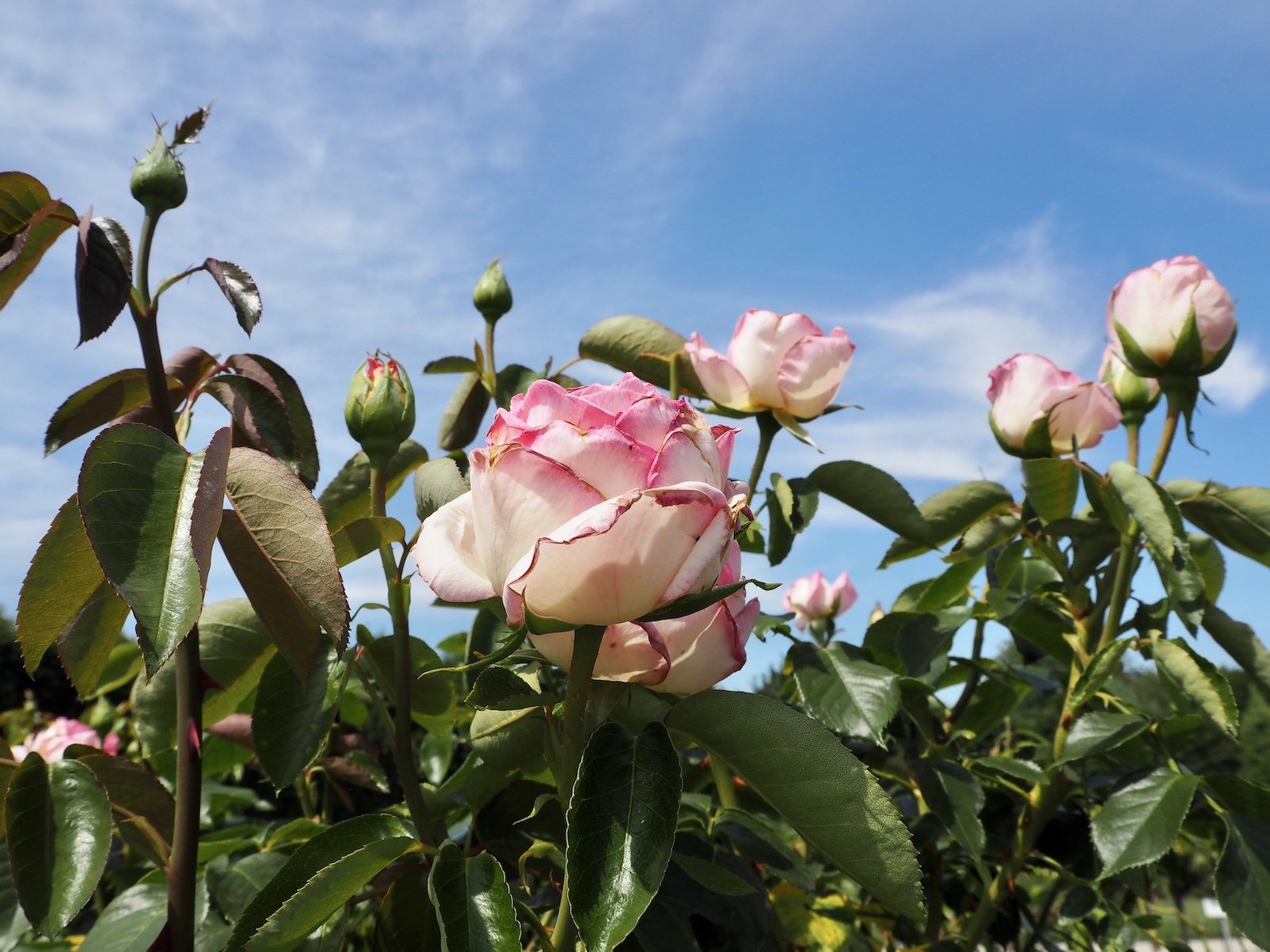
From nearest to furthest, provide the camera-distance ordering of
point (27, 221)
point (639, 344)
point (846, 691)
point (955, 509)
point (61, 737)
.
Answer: point (27, 221) → point (846, 691) → point (639, 344) → point (955, 509) → point (61, 737)

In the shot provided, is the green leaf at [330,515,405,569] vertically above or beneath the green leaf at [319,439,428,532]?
beneath

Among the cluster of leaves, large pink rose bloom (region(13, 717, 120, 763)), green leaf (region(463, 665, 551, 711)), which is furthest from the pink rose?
green leaf (region(463, 665, 551, 711))

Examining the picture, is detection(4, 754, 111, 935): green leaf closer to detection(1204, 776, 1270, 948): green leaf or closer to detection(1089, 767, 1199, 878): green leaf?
detection(1089, 767, 1199, 878): green leaf

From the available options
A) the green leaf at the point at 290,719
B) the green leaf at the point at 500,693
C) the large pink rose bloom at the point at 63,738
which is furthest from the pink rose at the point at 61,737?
the green leaf at the point at 500,693

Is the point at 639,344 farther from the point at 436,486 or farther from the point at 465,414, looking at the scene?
the point at 436,486

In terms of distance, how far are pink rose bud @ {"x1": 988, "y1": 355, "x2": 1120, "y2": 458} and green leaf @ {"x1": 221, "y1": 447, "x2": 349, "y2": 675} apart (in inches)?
41.2

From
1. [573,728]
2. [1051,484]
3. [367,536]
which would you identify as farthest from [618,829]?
[1051,484]

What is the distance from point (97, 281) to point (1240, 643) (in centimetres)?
136

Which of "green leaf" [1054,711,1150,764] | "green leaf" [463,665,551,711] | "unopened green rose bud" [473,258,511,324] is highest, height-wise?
"unopened green rose bud" [473,258,511,324]

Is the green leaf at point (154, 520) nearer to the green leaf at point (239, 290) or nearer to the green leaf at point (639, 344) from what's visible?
the green leaf at point (239, 290)

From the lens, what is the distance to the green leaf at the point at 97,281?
746mm

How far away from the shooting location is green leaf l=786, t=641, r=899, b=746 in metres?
1.01

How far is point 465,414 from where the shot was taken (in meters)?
1.31

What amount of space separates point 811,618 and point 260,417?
2.00 metres
